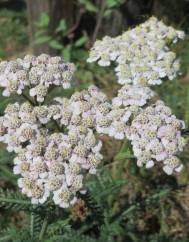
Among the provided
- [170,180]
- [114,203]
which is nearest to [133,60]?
[114,203]

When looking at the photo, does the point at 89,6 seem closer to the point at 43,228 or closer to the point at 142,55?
the point at 142,55

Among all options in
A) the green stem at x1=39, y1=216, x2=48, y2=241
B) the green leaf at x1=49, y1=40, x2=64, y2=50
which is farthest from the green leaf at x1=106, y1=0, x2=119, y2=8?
the green stem at x1=39, y1=216, x2=48, y2=241

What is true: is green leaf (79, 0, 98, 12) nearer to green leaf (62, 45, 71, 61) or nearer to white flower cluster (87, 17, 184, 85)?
green leaf (62, 45, 71, 61)

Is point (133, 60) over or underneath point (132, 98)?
over

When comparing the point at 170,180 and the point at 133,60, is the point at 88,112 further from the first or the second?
the point at 170,180

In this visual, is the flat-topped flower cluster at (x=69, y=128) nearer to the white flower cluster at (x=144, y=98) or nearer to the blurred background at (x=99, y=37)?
the white flower cluster at (x=144, y=98)

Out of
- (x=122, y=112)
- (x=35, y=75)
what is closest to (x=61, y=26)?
(x=35, y=75)

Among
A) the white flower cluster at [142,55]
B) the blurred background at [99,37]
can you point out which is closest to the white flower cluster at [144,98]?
the white flower cluster at [142,55]
